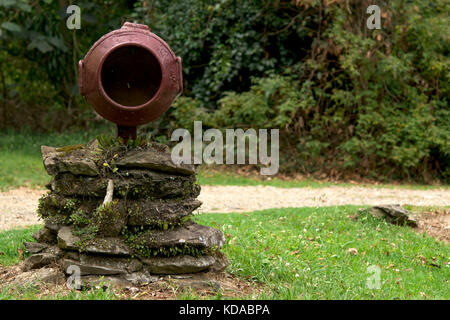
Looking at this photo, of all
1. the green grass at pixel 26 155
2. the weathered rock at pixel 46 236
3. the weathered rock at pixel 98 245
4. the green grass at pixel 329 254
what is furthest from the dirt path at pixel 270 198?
the weathered rock at pixel 98 245

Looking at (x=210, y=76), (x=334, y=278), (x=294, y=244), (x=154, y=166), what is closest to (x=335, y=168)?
(x=210, y=76)

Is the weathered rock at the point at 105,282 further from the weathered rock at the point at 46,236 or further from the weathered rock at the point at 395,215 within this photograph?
the weathered rock at the point at 395,215

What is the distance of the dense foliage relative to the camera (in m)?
10.6

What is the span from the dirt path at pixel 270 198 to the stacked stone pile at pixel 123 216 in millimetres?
3222

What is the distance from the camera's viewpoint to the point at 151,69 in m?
3.79

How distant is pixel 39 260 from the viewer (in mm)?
3652

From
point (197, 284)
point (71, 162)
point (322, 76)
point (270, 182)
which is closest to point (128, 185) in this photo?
point (71, 162)

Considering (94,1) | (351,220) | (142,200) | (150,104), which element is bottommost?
(351,220)

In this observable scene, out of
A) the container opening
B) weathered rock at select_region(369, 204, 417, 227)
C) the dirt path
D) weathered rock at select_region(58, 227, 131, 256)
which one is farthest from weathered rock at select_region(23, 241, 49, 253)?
weathered rock at select_region(369, 204, 417, 227)

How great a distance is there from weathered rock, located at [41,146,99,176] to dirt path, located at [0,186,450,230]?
3.21m

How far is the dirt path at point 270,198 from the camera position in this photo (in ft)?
24.3

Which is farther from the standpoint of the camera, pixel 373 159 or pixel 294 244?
pixel 373 159

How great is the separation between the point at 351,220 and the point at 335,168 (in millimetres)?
4548
